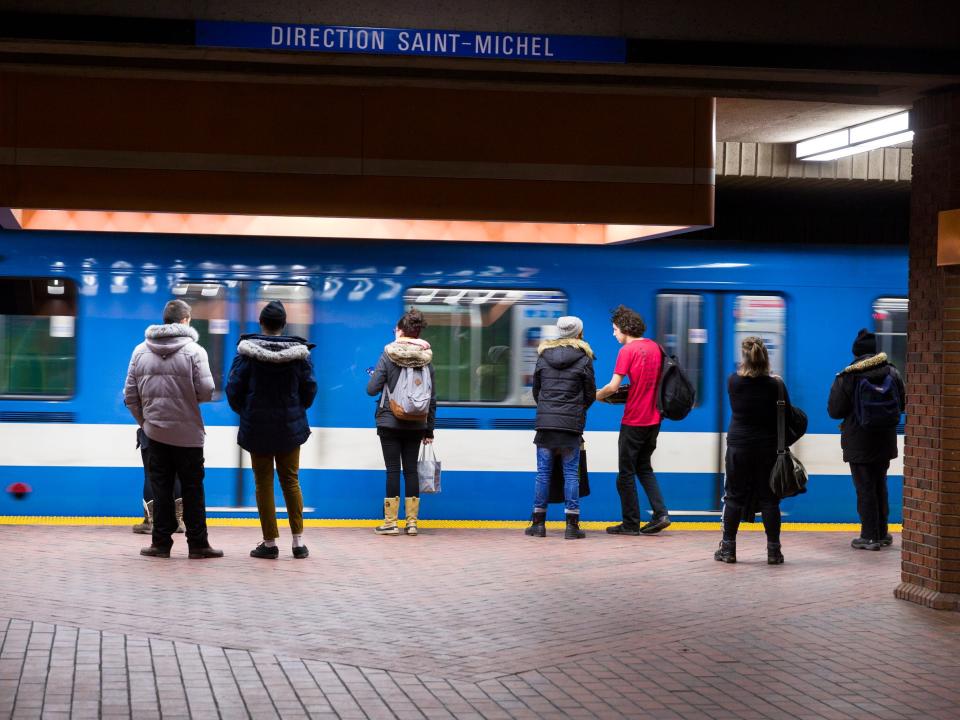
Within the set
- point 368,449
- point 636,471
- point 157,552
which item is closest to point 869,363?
point 636,471

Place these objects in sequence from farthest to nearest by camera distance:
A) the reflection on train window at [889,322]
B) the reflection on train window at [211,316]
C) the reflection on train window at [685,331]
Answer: the reflection on train window at [889,322], the reflection on train window at [685,331], the reflection on train window at [211,316]

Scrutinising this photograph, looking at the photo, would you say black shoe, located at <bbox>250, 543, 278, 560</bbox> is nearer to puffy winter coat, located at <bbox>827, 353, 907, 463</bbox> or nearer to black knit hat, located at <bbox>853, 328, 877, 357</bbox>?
puffy winter coat, located at <bbox>827, 353, 907, 463</bbox>

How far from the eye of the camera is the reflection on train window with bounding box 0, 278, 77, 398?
11.1 m

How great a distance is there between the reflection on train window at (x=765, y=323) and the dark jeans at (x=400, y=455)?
2.92 meters

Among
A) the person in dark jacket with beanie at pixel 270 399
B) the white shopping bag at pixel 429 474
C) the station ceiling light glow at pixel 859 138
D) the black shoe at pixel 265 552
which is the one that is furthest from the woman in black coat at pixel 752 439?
the black shoe at pixel 265 552

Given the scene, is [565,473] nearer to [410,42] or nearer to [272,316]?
[272,316]

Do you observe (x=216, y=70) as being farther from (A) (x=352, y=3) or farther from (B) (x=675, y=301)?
(B) (x=675, y=301)

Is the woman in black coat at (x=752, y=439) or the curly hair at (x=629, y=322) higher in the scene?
the curly hair at (x=629, y=322)

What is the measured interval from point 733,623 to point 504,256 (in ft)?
14.8

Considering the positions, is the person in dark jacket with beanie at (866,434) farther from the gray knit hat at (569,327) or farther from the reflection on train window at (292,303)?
the reflection on train window at (292,303)

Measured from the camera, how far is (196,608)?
7.88m

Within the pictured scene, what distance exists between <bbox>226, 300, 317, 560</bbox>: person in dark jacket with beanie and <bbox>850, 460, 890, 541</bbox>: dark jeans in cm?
436

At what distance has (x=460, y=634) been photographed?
24.4ft

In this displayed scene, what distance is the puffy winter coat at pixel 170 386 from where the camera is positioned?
9578mm
